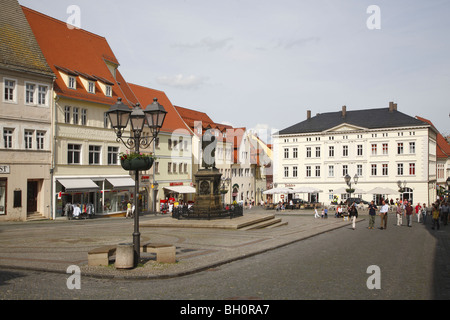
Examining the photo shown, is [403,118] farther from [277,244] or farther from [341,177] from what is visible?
[277,244]

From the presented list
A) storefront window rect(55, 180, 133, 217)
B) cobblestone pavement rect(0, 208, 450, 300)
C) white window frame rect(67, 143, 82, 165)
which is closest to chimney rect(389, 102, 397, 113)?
storefront window rect(55, 180, 133, 217)

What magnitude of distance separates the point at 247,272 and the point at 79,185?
29.6 meters

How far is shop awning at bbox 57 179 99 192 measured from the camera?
124 ft

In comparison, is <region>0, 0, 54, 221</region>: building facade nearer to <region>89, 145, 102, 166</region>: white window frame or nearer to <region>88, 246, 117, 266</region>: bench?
<region>89, 145, 102, 166</region>: white window frame

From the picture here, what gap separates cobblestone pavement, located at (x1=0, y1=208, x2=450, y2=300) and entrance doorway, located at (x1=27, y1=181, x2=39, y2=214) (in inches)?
677

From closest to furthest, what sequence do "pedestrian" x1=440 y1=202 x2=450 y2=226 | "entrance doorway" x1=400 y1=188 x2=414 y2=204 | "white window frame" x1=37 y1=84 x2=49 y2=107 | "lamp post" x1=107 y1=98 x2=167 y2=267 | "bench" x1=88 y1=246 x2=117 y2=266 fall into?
"bench" x1=88 y1=246 x2=117 y2=266 → "lamp post" x1=107 y1=98 x2=167 y2=267 → "pedestrian" x1=440 y1=202 x2=450 y2=226 → "white window frame" x1=37 y1=84 x2=49 y2=107 → "entrance doorway" x1=400 y1=188 x2=414 y2=204

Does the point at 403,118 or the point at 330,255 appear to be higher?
the point at 403,118

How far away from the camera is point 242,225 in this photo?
2438cm

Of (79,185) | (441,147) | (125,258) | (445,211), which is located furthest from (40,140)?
(441,147)

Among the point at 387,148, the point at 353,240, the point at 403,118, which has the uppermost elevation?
the point at 403,118

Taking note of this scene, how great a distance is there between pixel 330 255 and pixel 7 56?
28267 mm

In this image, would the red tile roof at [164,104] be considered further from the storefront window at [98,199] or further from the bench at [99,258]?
the bench at [99,258]

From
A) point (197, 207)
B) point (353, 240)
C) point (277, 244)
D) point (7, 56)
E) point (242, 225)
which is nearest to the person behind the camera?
point (277, 244)

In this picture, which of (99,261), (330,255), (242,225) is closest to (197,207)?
(242,225)
